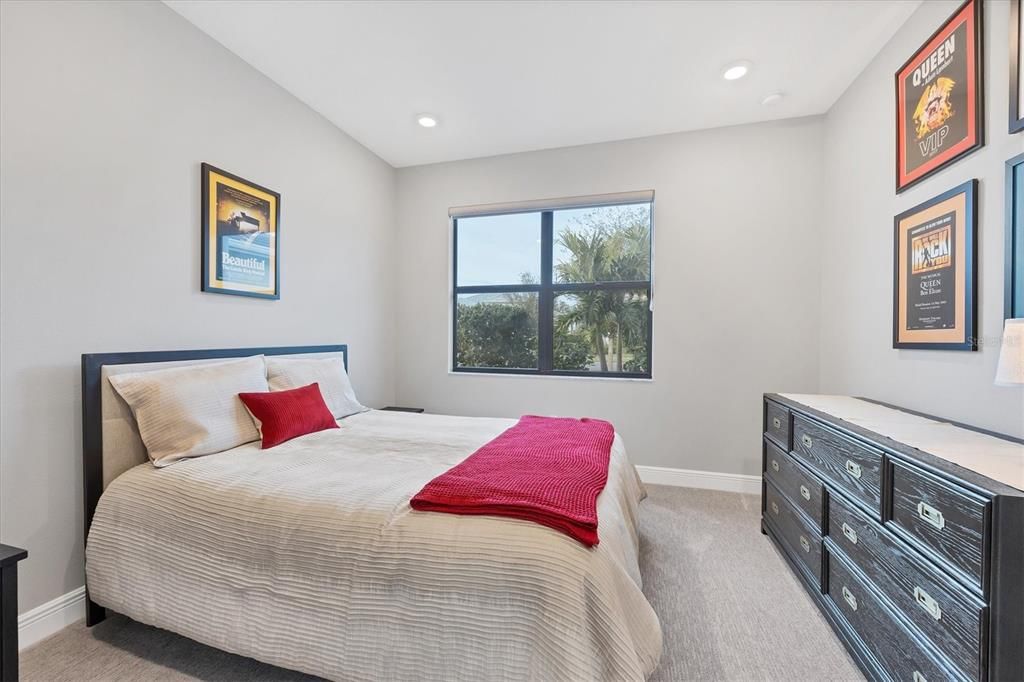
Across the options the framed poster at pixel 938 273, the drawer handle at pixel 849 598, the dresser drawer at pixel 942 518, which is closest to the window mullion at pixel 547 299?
the framed poster at pixel 938 273

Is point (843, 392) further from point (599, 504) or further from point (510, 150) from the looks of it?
point (510, 150)

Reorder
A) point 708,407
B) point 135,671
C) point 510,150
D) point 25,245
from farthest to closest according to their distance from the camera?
point 510,150, point 708,407, point 25,245, point 135,671

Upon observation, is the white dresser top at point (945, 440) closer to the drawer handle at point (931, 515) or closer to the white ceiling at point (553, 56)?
the drawer handle at point (931, 515)

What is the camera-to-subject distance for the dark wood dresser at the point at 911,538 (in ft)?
3.31

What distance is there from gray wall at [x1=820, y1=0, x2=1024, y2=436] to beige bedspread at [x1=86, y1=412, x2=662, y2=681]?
1.53 m

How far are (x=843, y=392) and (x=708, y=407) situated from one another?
2.79 feet

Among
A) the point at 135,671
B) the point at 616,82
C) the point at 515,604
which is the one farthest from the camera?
the point at 616,82

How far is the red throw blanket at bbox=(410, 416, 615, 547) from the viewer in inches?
50.1

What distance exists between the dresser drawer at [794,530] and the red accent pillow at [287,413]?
2.52 m

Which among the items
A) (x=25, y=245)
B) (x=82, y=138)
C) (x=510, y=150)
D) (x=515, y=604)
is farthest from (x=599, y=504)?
(x=510, y=150)

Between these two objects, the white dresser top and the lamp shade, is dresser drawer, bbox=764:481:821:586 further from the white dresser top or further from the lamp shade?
the lamp shade

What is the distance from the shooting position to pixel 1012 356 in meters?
1.17

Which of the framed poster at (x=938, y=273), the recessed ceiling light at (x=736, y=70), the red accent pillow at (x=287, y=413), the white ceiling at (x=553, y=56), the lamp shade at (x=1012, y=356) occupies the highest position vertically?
the white ceiling at (x=553, y=56)

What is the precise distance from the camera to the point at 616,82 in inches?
105
